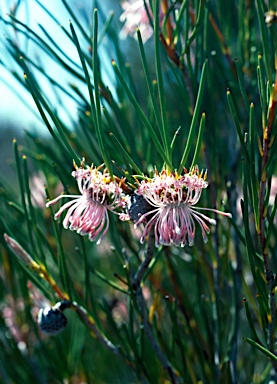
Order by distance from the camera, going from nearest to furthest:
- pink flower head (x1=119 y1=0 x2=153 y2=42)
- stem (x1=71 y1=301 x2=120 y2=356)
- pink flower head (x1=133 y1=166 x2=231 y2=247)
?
1. pink flower head (x1=133 y1=166 x2=231 y2=247)
2. stem (x1=71 y1=301 x2=120 y2=356)
3. pink flower head (x1=119 y1=0 x2=153 y2=42)

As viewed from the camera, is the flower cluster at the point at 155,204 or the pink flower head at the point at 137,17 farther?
the pink flower head at the point at 137,17

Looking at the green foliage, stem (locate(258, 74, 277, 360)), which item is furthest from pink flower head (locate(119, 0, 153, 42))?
stem (locate(258, 74, 277, 360))

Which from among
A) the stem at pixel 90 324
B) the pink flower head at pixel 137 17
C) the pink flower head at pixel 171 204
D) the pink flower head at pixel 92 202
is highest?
the pink flower head at pixel 137 17

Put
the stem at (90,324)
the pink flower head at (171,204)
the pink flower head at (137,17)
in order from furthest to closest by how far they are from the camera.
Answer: the pink flower head at (137,17)
the stem at (90,324)
the pink flower head at (171,204)

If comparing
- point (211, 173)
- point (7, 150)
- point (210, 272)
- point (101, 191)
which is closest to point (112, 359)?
point (210, 272)

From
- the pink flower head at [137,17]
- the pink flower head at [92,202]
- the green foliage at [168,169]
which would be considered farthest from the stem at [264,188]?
the pink flower head at [137,17]

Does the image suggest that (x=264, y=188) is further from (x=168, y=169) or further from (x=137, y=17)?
(x=137, y=17)

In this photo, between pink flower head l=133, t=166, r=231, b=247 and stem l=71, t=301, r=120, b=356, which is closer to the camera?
pink flower head l=133, t=166, r=231, b=247

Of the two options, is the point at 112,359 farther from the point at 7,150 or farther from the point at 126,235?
the point at 7,150

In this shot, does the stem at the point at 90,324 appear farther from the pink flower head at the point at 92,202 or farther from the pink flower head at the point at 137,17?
the pink flower head at the point at 137,17

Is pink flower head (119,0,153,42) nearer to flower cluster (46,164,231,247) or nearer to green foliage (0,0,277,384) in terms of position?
green foliage (0,0,277,384)
